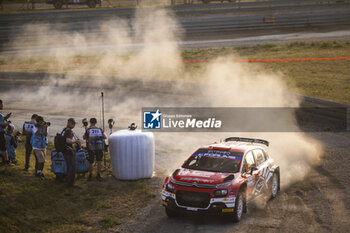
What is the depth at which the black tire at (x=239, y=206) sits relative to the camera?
8953 millimetres

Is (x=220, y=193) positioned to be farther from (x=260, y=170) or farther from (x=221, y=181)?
(x=260, y=170)

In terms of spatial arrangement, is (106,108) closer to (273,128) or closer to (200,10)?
(273,128)

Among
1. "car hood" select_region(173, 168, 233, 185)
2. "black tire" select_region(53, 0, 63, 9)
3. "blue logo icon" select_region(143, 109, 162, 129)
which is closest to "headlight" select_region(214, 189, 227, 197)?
"car hood" select_region(173, 168, 233, 185)

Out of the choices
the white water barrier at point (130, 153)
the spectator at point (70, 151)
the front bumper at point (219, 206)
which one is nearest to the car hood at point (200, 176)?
the front bumper at point (219, 206)

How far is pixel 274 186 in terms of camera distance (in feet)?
36.1

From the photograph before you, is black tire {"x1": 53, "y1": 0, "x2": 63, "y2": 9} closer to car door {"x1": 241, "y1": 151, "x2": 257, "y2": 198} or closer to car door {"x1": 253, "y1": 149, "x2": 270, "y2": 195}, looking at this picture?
car door {"x1": 253, "y1": 149, "x2": 270, "y2": 195}

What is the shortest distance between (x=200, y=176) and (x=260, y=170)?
179 centimetres

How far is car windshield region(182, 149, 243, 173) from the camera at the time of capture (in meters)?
9.77

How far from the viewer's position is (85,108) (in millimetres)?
21375

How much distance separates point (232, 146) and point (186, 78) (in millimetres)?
16135

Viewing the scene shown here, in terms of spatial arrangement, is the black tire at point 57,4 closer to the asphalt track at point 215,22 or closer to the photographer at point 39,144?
the asphalt track at point 215,22

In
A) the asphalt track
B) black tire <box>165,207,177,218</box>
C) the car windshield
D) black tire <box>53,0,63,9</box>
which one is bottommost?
black tire <box>165,207,177,218</box>

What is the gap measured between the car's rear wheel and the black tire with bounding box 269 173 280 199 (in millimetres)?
1605

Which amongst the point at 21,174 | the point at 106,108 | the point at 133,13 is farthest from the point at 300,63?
the point at 21,174
